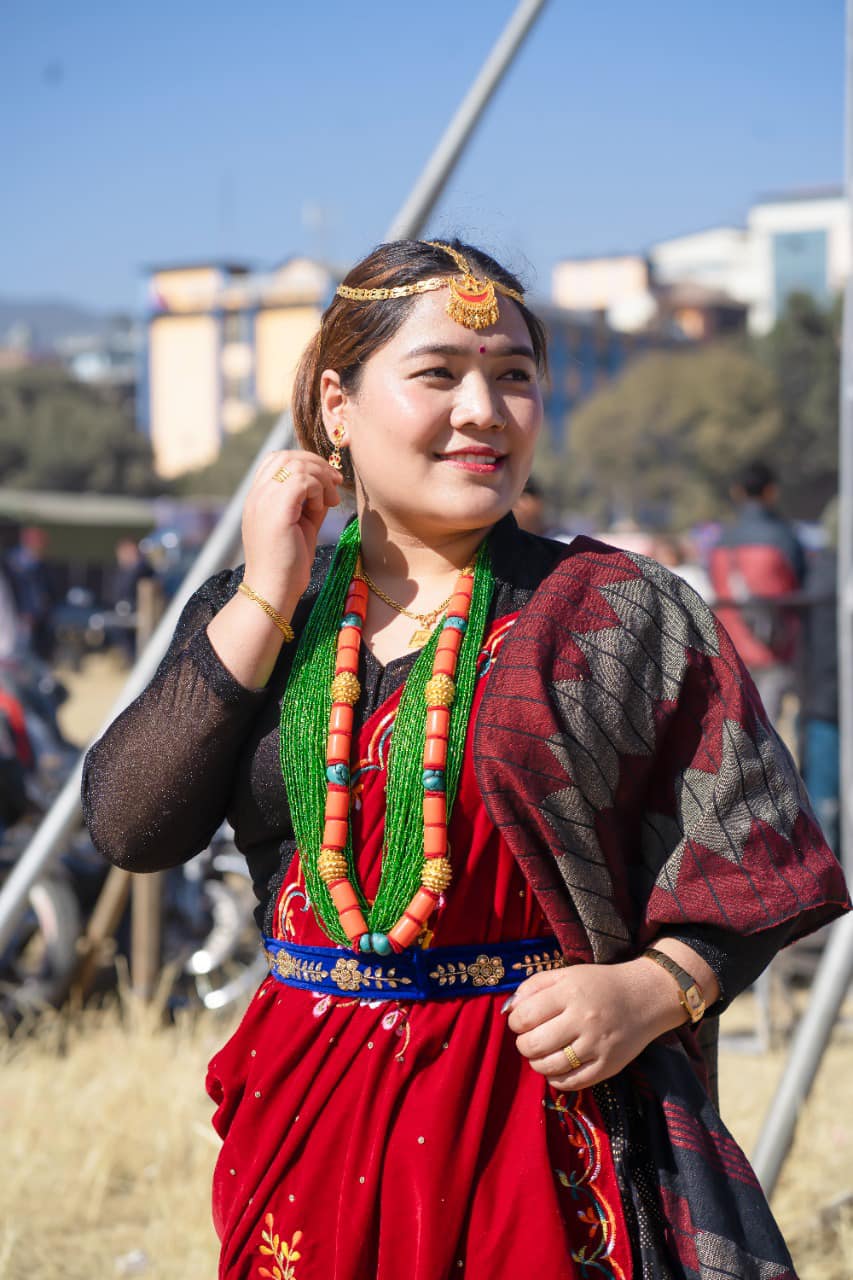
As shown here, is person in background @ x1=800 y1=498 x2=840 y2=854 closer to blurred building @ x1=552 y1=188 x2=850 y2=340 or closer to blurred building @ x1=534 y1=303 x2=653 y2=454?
blurred building @ x1=534 y1=303 x2=653 y2=454

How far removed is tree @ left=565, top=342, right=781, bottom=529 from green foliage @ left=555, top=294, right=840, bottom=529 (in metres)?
0.03

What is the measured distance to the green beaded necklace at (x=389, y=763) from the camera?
161cm

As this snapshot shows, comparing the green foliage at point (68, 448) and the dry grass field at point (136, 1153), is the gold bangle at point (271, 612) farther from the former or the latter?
the green foliage at point (68, 448)

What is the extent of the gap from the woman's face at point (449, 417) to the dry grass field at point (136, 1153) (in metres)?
2.15

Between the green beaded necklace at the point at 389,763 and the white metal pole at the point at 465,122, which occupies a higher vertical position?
the white metal pole at the point at 465,122

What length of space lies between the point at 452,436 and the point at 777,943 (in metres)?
0.64

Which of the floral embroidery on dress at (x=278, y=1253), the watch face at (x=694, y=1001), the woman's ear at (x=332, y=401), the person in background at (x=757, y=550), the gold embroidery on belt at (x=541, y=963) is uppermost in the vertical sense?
the woman's ear at (x=332, y=401)

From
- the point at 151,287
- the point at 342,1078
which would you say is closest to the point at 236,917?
the point at 342,1078

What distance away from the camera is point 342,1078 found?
1609mm

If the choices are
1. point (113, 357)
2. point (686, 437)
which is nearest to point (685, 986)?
point (686, 437)

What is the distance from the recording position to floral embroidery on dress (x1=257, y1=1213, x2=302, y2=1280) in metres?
1.59

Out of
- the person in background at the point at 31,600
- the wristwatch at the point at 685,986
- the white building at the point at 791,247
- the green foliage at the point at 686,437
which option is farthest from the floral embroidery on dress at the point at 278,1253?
the white building at the point at 791,247

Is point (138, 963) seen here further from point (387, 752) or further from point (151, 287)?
point (151, 287)

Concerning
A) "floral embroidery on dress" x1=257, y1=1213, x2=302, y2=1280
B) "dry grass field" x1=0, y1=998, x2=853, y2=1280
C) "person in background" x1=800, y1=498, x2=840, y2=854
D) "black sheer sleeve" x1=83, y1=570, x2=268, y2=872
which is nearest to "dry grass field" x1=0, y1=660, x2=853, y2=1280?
"dry grass field" x1=0, y1=998, x2=853, y2=1280
